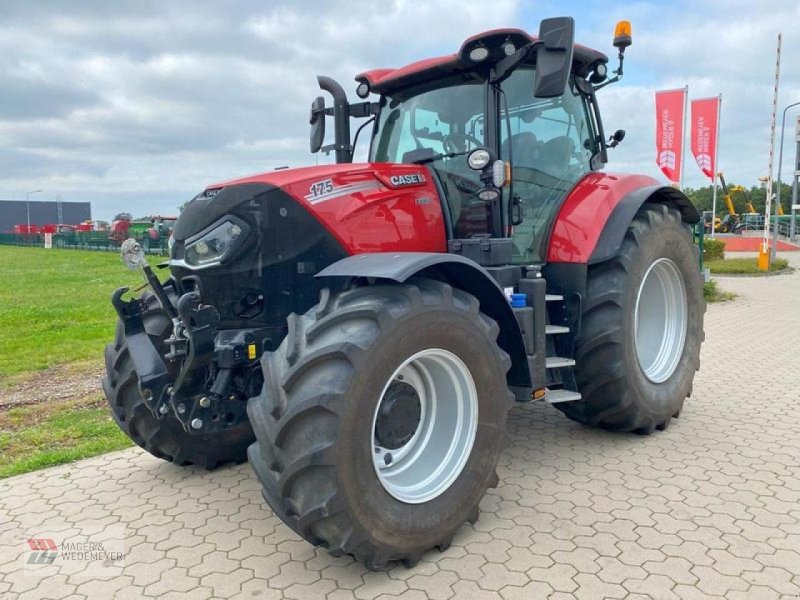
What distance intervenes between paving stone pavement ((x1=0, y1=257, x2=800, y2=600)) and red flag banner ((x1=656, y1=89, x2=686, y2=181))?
12557mm

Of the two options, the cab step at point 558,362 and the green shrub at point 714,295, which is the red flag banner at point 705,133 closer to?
the green shrub at point 714,295

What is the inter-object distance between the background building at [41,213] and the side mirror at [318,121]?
10077 cm

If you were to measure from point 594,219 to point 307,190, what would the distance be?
6.72ft

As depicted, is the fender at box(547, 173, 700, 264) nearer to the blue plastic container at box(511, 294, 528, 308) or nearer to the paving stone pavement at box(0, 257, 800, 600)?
the blue plastic container at box(511, 294, 528, 308)

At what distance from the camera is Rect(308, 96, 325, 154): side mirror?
4949mm

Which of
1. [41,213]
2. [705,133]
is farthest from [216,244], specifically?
[41,213]

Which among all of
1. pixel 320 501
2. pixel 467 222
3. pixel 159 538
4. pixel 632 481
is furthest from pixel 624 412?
pixel 159 538

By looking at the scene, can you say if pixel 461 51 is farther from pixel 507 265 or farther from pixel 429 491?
pixel 429 491

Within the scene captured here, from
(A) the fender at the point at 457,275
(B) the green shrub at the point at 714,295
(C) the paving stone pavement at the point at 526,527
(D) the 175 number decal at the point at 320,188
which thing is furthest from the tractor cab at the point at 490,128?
(B) the green shrub at the point at 714,295

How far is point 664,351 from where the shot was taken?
5.24 metres

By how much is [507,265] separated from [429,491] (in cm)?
161

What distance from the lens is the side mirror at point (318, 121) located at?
495cm

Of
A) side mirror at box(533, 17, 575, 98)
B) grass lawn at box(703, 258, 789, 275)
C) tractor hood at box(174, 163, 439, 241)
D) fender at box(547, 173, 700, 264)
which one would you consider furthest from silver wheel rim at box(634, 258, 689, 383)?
grass lawn at box(703, 258, 789, 275)

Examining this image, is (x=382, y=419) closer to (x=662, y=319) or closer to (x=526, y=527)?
(x=526, y=527)
